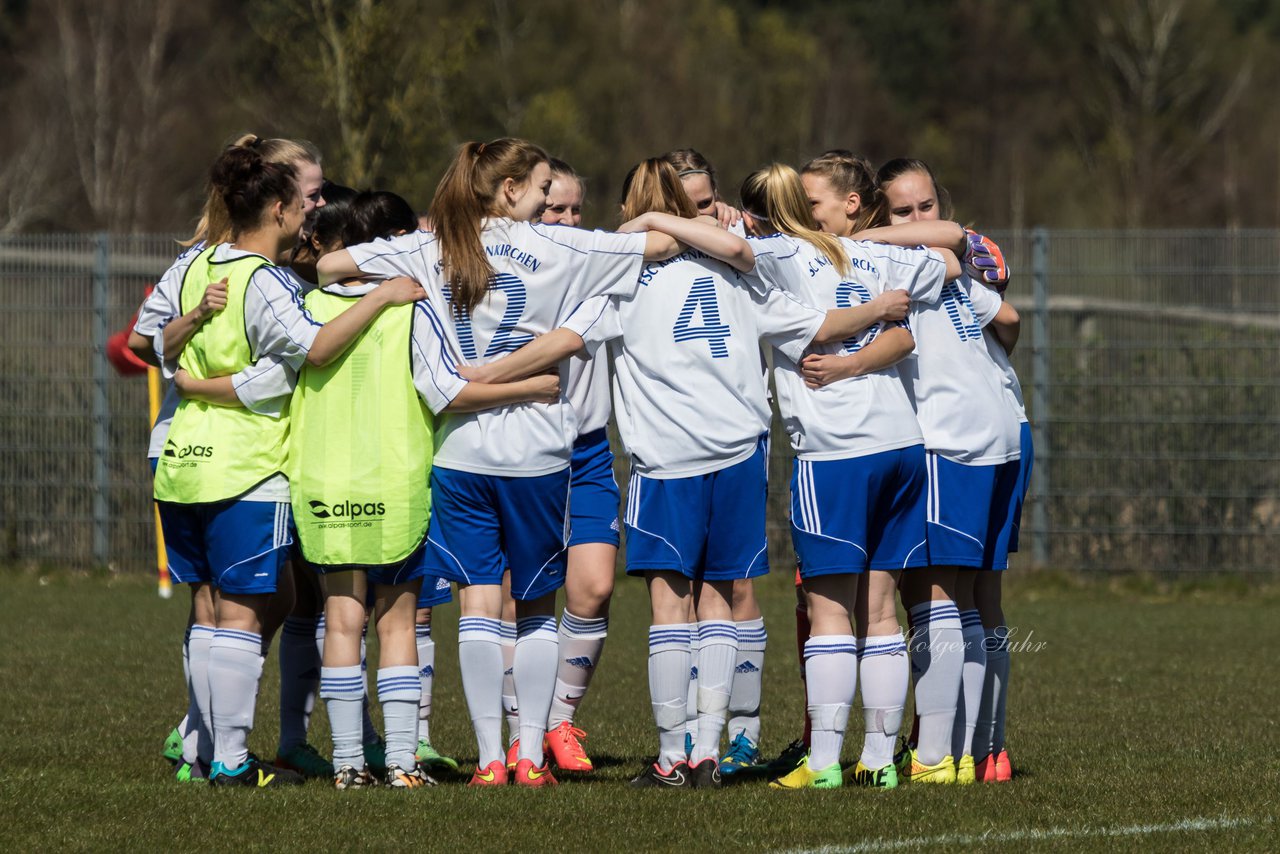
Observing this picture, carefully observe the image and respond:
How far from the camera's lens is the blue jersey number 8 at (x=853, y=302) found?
557 cm

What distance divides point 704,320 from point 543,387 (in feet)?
1.81

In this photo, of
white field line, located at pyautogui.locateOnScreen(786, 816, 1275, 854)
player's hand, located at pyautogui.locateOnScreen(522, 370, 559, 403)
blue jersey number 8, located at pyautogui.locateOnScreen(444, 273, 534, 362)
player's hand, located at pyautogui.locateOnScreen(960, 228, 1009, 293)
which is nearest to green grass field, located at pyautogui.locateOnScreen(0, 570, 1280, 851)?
white field line, located at pyautogui.locateOnScreen(786, 816, 1275, 854)

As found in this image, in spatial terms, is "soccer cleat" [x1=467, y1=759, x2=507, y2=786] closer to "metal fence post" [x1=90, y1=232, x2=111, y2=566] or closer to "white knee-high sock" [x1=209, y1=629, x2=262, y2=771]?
"white knee-high sock" [x1=209, y1=629, x2=262, y2=771]

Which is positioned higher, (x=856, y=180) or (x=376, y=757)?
(x=856, y=180)

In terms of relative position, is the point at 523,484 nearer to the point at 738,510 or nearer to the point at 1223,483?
the point at 738,510

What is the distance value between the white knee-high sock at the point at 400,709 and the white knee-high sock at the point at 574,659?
0.79 meters

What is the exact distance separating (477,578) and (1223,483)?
360 inches

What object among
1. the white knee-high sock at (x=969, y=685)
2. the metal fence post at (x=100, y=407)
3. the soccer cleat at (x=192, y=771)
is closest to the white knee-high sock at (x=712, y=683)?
the white knee-high sock at (x=969, y=685)

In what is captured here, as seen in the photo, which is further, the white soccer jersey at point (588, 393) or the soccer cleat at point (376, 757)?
the soccer cleat at point (376, 757)

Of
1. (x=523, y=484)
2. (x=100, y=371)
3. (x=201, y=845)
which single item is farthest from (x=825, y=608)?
(x=100, y=371)

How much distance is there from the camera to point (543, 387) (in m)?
5.41

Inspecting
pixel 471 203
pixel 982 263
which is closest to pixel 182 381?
pixel 471 203

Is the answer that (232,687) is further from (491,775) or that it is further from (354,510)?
(491,775)

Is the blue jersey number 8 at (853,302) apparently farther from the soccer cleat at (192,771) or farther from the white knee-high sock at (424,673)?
the soccer cleat at (192,771)
